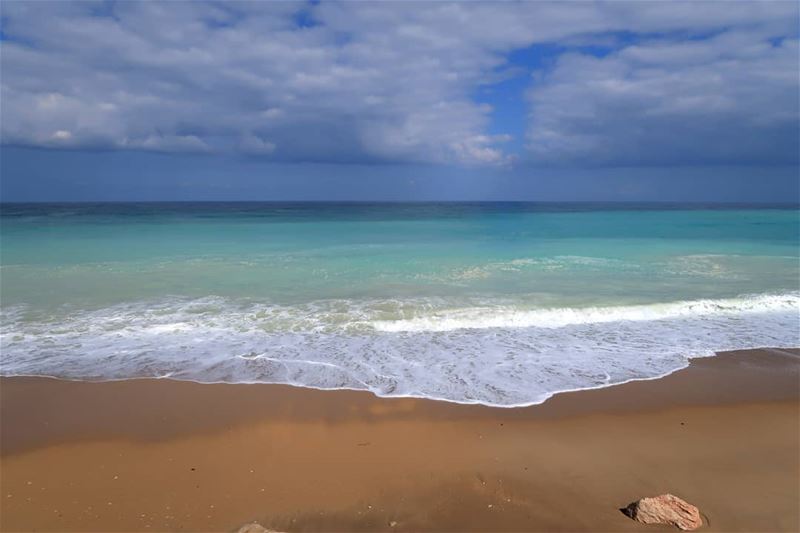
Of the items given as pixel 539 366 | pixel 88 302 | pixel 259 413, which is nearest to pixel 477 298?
pixel 539 366

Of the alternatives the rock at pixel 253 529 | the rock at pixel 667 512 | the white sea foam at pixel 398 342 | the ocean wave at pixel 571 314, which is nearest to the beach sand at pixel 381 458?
the rock at pixel 667 512

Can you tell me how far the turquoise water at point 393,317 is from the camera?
292 inches

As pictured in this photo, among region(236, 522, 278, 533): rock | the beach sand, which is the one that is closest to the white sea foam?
the beach sand

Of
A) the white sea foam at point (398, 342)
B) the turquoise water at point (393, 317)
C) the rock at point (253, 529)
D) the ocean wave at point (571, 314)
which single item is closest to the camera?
the rock at point (253, 529)

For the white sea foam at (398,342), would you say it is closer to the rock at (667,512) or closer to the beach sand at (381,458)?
the beach sand at (381,458)

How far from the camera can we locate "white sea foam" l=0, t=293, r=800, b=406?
718cm

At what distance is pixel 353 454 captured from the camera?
5137 mm

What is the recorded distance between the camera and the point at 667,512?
13.2 feet

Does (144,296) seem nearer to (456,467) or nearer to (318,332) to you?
(318,332)

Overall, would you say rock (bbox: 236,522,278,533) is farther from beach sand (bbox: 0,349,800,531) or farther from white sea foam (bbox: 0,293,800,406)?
white sea foam (bbox: 0,293,800,406)

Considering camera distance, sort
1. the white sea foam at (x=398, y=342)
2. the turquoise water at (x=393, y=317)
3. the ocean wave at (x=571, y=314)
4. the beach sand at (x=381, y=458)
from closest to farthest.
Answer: the beach sand at (x=381, y=458) → the white sea foam at (x=398, y=342) → the turquoise water at (x=393, y=317) → the ocean wave at (x=571, y=314)

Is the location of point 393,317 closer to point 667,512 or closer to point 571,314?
point 571,314

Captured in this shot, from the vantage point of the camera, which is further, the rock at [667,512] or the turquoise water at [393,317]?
the turquoise water at [393,317]

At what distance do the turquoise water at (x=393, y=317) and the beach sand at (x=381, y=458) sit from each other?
0.59 metres
